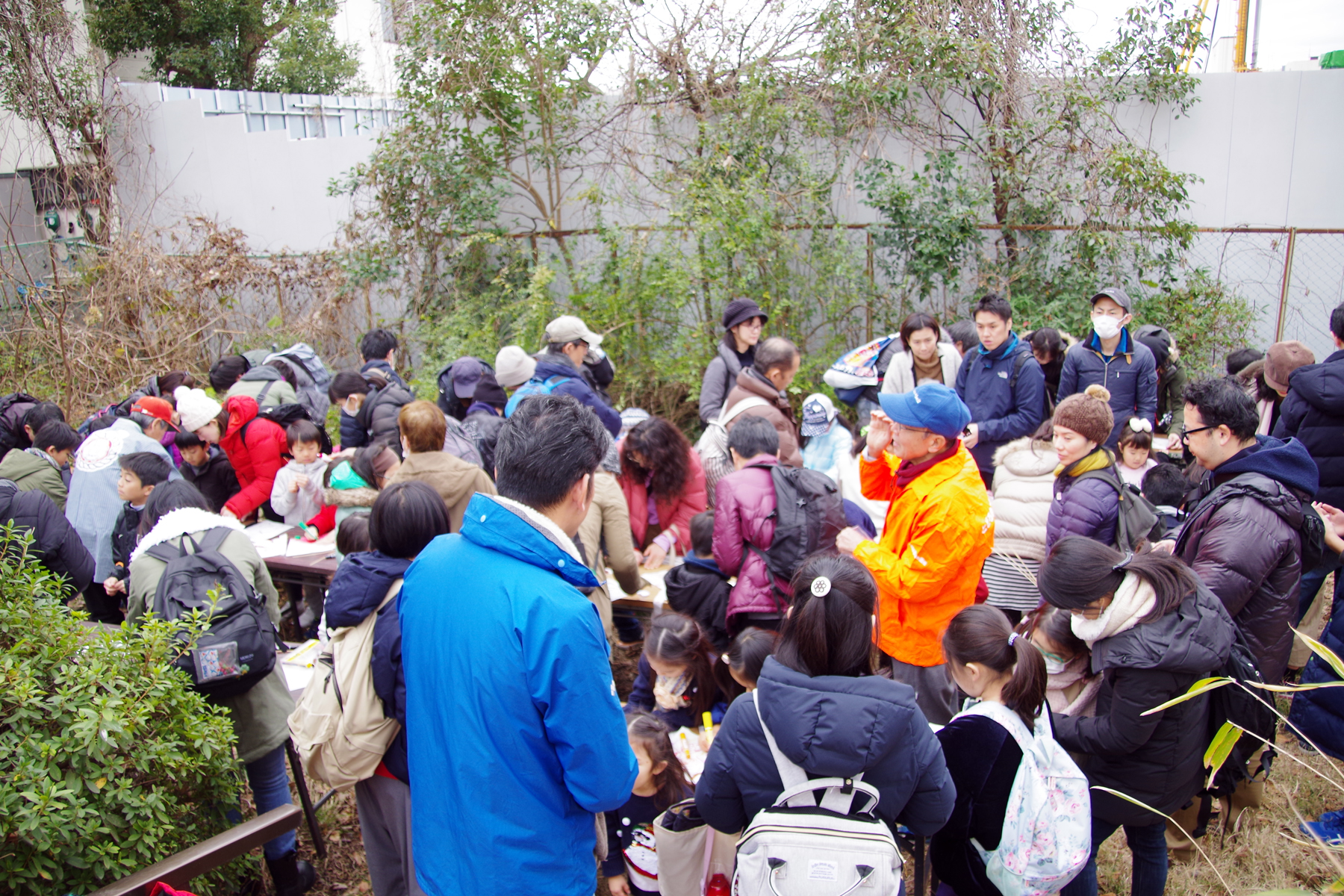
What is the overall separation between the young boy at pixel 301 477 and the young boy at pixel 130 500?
0.83m

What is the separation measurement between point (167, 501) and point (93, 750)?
1.44 metres

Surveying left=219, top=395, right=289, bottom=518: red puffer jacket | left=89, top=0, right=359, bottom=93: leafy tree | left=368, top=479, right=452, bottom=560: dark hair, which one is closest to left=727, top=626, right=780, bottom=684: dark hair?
left=368, top=479, right=452, bottom=560: dark hair

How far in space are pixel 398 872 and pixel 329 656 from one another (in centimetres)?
79

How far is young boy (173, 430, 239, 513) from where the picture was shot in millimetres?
5254

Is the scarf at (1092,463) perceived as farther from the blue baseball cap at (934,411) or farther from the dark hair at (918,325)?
the dark hair at (918,325)

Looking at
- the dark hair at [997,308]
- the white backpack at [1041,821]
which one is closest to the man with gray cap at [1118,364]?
the dark hair at [997,308]

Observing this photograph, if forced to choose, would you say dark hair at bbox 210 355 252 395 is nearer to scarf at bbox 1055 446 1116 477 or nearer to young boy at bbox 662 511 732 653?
young boy at bbox 662 511 732 653

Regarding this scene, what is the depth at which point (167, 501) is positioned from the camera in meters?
3.38

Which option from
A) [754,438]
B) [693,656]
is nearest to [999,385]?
[754,438]

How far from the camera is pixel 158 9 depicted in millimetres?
13562

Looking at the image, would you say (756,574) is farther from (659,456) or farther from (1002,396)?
(1002,396)

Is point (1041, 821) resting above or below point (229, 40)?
below

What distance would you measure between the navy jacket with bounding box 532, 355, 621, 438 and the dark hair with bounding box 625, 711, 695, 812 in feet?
7.39

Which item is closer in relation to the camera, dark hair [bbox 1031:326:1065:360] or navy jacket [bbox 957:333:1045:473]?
navy jacket [bbox 957:333:1045:473]
